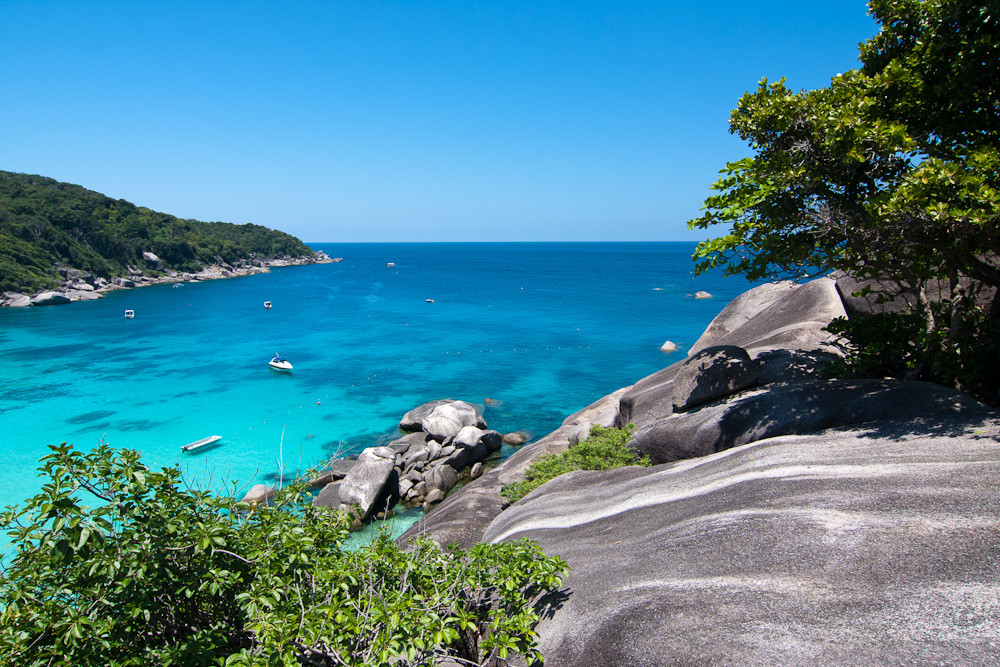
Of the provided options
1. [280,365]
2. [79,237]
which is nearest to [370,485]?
[280,365]

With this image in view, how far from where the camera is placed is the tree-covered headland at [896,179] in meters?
8.90

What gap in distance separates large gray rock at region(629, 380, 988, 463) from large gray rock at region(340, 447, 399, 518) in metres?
11.2

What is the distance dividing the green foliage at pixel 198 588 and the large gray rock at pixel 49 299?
8995 centimetres

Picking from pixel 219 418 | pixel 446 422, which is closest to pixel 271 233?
pixel 219 418

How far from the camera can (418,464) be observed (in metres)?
24.3

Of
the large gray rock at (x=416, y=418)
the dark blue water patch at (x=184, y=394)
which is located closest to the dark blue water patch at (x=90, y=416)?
the dark blue water patch at (x=184, y=394)

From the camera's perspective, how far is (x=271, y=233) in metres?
170

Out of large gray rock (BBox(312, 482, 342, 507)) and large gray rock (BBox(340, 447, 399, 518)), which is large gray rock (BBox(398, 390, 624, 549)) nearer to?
large gray rock (BBox(340, 447, 399, 518))

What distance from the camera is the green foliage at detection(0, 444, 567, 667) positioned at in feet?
16.0

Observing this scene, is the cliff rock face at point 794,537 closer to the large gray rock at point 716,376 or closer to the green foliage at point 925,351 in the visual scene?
the green foliage at point 925,351

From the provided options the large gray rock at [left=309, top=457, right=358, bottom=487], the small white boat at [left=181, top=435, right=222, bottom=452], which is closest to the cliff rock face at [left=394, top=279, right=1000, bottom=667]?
the large gray rock at [left=309, top=457, right=358, bottom=487]

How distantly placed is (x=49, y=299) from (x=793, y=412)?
93.8 meters

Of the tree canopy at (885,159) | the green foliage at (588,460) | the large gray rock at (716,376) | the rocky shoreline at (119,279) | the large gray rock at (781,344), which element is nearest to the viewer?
the tree canopy at (885,159)

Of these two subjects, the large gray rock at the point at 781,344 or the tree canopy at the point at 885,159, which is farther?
the large gray rock at the point at 781,344
